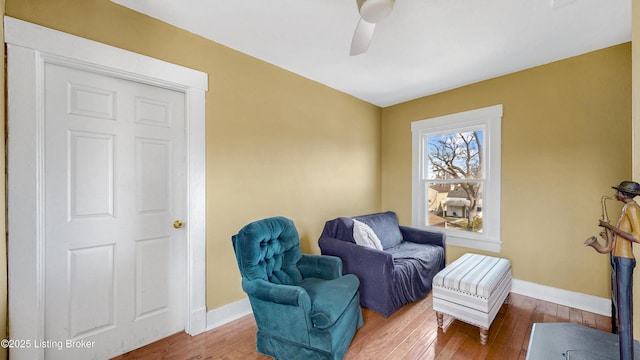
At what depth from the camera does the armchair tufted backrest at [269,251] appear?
5.82ft

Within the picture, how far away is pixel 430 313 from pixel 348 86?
2.79m

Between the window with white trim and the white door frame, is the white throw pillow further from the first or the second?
the white door frame

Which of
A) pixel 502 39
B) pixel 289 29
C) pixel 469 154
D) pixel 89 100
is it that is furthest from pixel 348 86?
pixel 89 100

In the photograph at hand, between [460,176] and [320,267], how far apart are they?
243cm

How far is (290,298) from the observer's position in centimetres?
158

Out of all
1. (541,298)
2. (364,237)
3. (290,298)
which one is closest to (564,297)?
(541,298)

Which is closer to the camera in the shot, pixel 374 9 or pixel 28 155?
pixel 374 9

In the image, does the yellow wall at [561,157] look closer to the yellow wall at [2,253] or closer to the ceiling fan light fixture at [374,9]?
the ceiling fan light fixture at [374,9]

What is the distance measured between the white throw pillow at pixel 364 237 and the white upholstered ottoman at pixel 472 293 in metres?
0.74

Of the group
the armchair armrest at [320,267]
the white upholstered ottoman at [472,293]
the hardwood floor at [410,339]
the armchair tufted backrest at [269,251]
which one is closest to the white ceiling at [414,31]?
the armchair tufted backrest at [269,251]

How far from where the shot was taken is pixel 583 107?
98.3 inches

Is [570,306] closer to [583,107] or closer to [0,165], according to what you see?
[583,107]

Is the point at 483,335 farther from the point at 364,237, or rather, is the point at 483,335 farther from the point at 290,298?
the point at 290,298

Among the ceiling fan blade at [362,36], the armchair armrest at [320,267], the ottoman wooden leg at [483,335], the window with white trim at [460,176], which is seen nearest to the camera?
the ceiling fan blade at [362,36]
